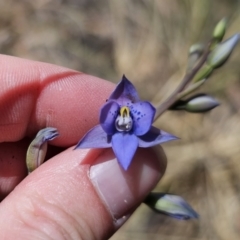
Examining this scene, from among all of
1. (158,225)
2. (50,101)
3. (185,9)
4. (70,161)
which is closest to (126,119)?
(70,161)

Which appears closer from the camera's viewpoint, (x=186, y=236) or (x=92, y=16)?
(x=186, y=236)

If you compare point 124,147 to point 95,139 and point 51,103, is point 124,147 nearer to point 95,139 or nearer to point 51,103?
point 95,139

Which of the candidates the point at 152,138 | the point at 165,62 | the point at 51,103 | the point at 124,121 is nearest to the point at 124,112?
the point at 124,121

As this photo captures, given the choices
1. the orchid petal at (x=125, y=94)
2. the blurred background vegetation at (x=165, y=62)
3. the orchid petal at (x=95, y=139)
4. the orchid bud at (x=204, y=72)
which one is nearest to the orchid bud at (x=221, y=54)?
the orchid bud at (x=204, y=72)

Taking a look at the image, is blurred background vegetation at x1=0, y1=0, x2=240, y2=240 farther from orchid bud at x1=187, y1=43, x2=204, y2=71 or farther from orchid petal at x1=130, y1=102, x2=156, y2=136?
orchid petal at x1=130, y1=102, x2=156, y2=136

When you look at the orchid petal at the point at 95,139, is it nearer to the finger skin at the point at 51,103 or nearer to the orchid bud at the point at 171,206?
the orchid bud at the point at 171,206

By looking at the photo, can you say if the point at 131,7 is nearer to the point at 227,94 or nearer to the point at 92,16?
the point at 92,16

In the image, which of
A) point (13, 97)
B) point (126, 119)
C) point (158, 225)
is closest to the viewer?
point (126, 119)
